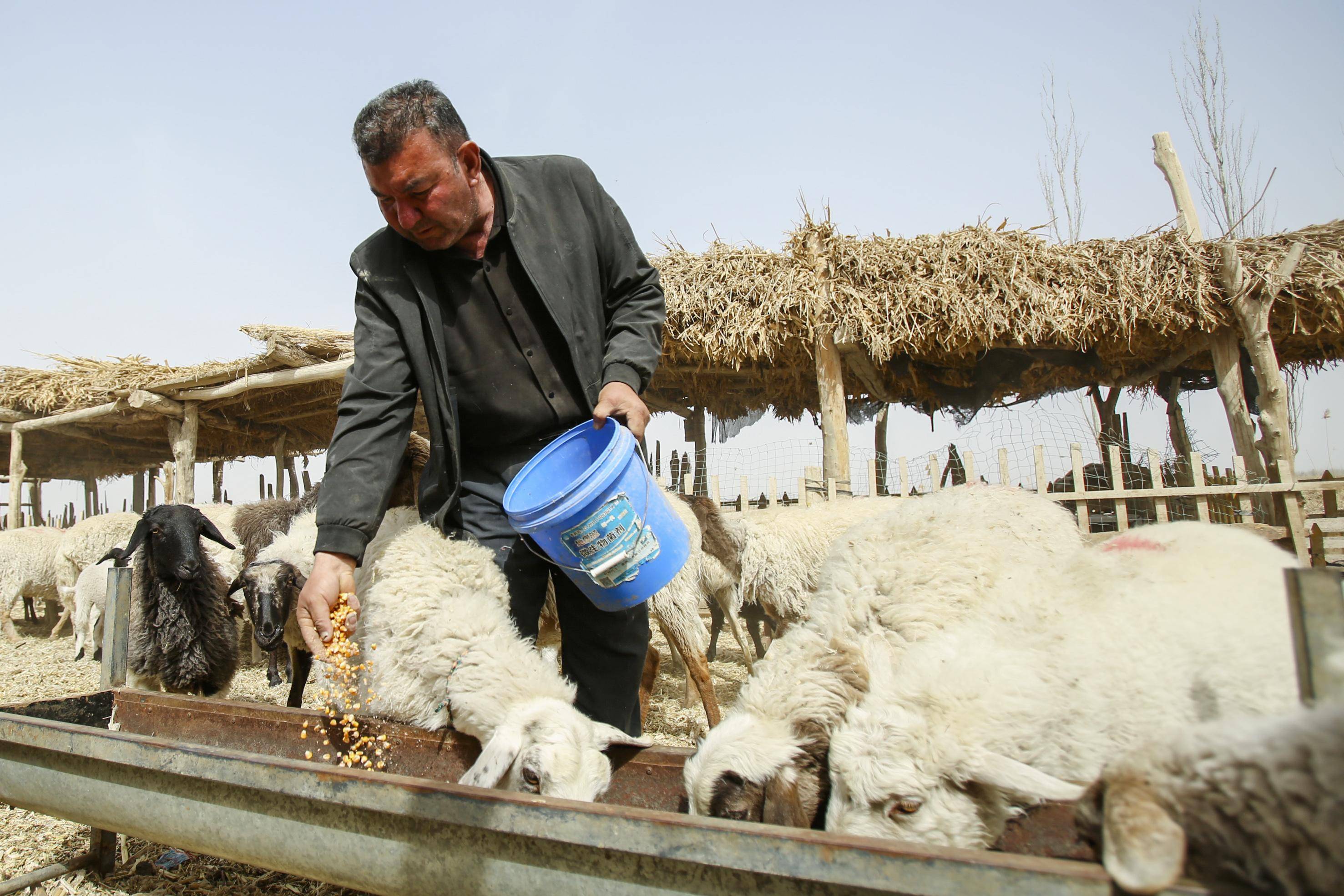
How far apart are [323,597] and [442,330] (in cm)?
85

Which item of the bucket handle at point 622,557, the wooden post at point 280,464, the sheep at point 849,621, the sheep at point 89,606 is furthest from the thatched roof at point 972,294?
the wooden post at point 280,464

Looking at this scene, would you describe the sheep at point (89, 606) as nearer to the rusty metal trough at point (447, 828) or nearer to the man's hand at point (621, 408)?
the rusty metal trough at point (447, 828)

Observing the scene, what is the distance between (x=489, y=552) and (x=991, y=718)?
5.05ft

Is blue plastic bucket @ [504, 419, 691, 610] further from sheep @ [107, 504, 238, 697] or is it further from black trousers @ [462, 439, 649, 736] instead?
sheep @ [107, 504, 238, 697]

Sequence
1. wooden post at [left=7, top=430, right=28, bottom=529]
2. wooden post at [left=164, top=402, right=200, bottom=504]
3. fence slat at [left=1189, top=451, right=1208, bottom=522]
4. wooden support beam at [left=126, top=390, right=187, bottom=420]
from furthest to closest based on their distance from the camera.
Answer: wooden post at [left=7, top=430, right=28, bottom=529], wooden post at [left=164, top=402, right=200, bottom=504], wooden support beam at [left=126, top=390, right=187, bottom=420], fence slat at [left=1189, top=451, right=1208, bottom=522]

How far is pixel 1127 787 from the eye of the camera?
1014mm

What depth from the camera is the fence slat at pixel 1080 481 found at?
6.15m

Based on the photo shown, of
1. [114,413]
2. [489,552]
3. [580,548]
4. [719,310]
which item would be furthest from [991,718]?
[114,413]

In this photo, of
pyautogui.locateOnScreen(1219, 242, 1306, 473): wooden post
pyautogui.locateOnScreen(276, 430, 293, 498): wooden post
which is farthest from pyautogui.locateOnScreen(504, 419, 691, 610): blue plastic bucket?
pyautogui.locateOnScreen(276, 430, 293, 498): wooden post

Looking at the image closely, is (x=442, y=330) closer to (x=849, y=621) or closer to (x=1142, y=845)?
(x=849, y=621)

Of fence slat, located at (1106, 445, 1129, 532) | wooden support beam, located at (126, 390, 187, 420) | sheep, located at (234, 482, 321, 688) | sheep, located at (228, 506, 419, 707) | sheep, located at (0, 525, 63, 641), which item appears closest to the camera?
sheep, located at (228, 506, 419, 707)

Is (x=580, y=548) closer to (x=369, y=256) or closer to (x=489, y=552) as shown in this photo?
(x=489, y=552)

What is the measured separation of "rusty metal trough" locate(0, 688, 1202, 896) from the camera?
1.06m

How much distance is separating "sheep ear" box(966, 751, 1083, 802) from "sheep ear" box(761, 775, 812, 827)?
1.34ft
